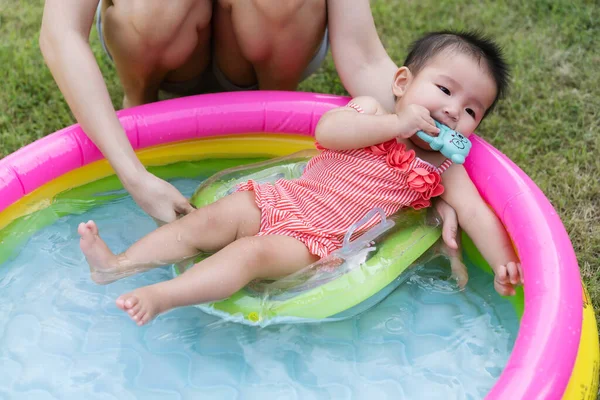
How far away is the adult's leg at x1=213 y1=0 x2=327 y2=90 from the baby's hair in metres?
0.35

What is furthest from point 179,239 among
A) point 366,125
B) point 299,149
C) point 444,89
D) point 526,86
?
point 526,86

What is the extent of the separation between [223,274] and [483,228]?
26.8 inches

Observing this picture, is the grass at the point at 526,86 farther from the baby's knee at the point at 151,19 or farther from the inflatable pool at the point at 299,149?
the baby's knee at the point at 151,19

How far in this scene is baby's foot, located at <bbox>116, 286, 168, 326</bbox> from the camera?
1486mm

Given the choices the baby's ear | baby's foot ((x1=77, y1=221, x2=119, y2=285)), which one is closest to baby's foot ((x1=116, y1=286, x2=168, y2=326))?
baby's foot ((x1=77, y1=221, x2=119, y2=285))

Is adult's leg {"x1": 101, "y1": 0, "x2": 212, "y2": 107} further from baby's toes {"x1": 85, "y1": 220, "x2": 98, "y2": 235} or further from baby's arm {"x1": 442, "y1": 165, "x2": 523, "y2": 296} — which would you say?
baby's arm {"x1": 442, "y1": 165, "x2": 523, "y2": 296}

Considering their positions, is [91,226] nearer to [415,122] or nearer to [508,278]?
[415,122]

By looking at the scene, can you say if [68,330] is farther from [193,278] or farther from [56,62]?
[56,62]

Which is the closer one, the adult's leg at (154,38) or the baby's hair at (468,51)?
the baby's hair at (468,51)

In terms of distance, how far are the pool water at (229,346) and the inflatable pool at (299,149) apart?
0.13 m

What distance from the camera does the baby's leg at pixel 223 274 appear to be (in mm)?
1512

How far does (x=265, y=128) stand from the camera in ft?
7.27

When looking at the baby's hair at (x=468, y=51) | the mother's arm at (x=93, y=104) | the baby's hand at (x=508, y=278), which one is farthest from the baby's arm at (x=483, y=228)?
the mother's arm at (x=93, y=104)

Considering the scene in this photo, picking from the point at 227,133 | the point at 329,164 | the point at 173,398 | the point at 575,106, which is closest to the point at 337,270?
the point at 329,164
